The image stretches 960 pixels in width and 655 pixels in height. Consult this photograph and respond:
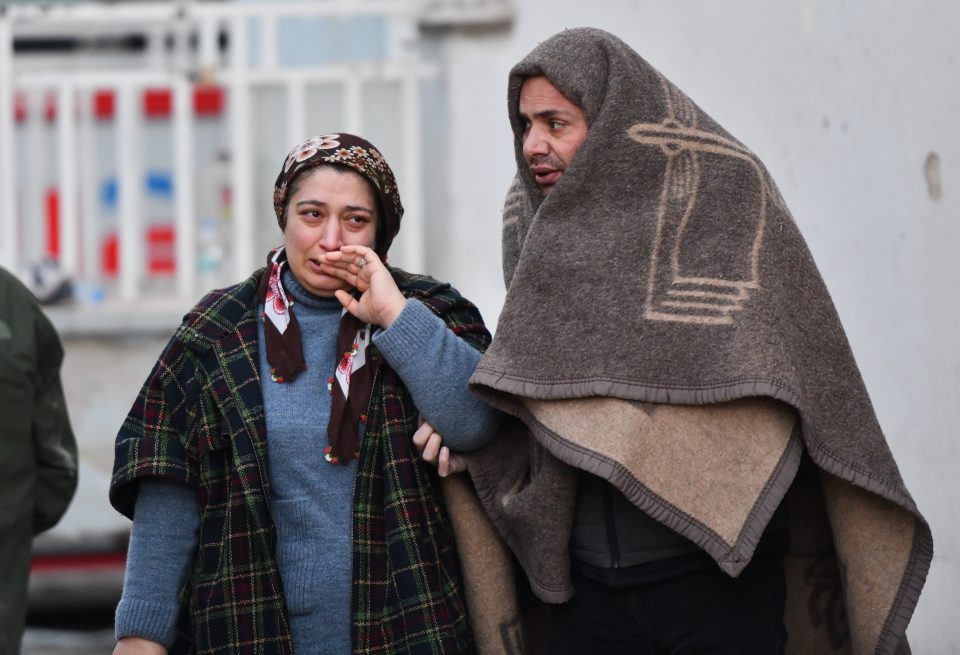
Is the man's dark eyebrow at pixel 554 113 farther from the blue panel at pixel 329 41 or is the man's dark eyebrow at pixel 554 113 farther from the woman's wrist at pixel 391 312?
the blue panel at pixel 329 41

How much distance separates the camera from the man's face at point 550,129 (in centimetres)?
280

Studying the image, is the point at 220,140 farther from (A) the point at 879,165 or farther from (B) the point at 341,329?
(B) the point at 341,329

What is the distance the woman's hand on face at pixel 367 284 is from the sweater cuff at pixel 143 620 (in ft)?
2.29

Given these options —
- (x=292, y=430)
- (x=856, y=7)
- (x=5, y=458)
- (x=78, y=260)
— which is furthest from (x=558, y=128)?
(x=78, y=260)

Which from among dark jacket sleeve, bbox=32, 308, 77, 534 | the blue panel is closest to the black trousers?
dark jacket sleeve, bbox=32, 308, 77, 534

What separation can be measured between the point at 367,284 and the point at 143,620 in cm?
79

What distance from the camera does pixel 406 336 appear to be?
280 cm

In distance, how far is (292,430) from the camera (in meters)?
2.83

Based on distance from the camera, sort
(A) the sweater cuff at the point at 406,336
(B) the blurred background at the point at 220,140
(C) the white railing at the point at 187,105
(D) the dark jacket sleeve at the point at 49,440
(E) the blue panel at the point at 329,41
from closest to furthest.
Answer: (A) the sweater cuff at the point at 406,336, (D) the dark jacket sleeve at the point at 49,440, (B) the blurred background at the point at 220,140, (C) the white railing at the point at 187,105, (E) the blue panel at the point at 329,41

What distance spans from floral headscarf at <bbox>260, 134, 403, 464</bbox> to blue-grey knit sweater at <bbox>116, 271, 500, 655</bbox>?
3 cm

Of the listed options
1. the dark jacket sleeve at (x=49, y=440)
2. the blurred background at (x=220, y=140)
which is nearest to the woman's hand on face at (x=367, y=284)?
the dark jacket sleeve at (x=49, y=440)

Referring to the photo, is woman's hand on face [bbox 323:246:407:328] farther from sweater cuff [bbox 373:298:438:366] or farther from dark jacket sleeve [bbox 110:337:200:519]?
dark jacket sleeve [bbox 110:337:200:519]

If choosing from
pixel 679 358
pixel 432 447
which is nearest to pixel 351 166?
pixel 432 447

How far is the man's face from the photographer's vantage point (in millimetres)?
2803
